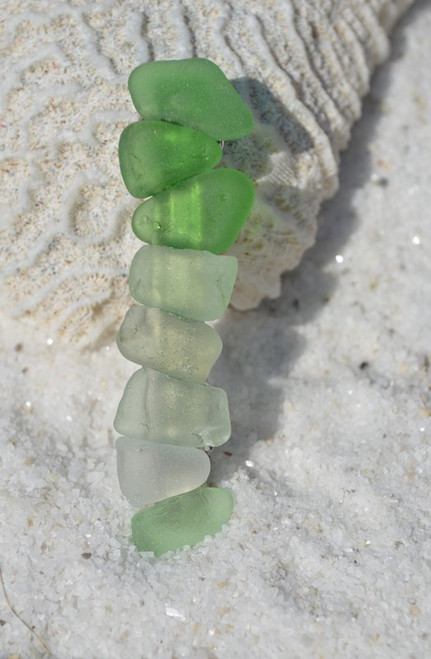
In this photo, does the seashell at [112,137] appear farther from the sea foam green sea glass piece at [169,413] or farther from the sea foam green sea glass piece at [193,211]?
the sea foam green sea glass piece at [169,413]

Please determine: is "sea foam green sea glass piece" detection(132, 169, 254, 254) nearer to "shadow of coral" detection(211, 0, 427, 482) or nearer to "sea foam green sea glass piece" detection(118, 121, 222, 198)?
"sea foam green sea glass piece" detection(118, 121, 222, 198)

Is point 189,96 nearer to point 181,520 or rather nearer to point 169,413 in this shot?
point 169,413

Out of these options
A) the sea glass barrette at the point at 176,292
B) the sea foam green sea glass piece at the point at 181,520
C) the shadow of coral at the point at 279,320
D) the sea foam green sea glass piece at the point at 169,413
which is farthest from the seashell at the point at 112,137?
the sea foam green sea glass piece at the point at 181,520

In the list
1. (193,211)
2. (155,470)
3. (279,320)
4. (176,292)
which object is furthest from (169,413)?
(279,320)

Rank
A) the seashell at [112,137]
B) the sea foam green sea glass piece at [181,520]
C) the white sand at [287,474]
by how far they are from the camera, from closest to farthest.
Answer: the white sand at [287,474]
the sea foam green sea glass piece at [181,520]
the seashell at [112,137]

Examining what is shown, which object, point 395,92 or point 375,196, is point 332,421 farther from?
point 395,92

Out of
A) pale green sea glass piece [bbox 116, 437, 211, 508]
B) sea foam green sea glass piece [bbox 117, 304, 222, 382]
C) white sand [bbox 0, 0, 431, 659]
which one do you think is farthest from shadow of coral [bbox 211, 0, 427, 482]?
sea foam green sea glass piece [bbox 117, 304, 222, 382]
